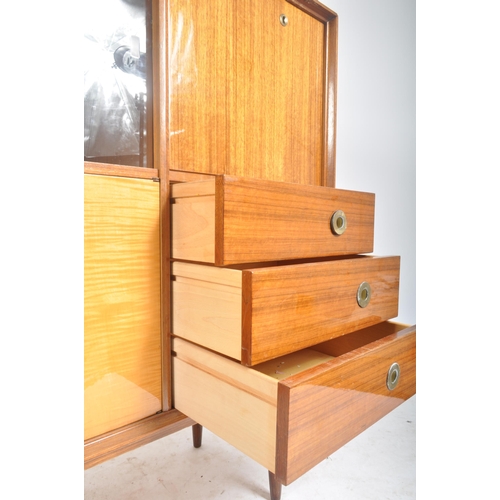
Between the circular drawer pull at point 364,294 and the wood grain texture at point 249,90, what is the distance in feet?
1.00

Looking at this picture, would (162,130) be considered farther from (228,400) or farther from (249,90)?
(228,400)

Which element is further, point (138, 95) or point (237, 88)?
point (237, 88)

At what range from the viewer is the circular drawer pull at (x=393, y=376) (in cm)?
67

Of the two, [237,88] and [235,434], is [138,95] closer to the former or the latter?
[237,88]

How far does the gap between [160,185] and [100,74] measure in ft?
0.66

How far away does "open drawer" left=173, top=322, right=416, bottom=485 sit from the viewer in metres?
0.49

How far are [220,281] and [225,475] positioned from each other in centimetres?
58

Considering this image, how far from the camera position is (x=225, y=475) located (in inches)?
35.7

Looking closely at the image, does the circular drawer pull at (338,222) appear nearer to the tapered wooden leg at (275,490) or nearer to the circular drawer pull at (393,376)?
the circular drawer pull at (393,376)

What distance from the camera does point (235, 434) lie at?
21.8 inches

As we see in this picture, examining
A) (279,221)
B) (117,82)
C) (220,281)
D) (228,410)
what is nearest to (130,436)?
(228,410)

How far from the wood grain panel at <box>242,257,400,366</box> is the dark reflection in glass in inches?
11.3

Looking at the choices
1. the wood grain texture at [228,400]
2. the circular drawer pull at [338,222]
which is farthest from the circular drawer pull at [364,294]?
the wood grain texture at [228,400]
